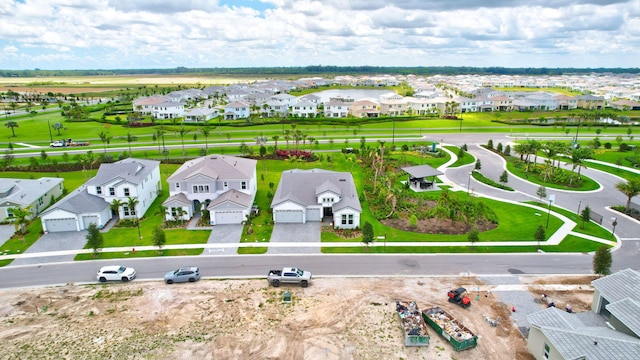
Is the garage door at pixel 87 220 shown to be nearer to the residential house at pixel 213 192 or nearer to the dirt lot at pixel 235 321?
the residential house at pixel 213 192

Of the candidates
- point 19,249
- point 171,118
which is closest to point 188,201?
point 19,249

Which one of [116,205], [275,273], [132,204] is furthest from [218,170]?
[275,273]

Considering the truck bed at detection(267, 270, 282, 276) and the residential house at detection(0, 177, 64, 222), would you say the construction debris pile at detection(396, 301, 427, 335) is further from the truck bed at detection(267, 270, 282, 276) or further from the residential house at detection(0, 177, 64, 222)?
the residential house at detection(0, 177, 64, 222)

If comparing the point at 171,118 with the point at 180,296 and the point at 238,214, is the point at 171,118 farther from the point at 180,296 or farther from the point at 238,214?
the point at 180,296

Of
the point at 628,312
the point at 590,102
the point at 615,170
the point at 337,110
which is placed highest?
the point at 590,102

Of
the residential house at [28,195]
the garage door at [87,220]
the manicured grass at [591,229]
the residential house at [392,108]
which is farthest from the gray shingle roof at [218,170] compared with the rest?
the residential house at [392,108]

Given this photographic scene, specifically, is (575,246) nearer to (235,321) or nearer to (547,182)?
(547,182)
